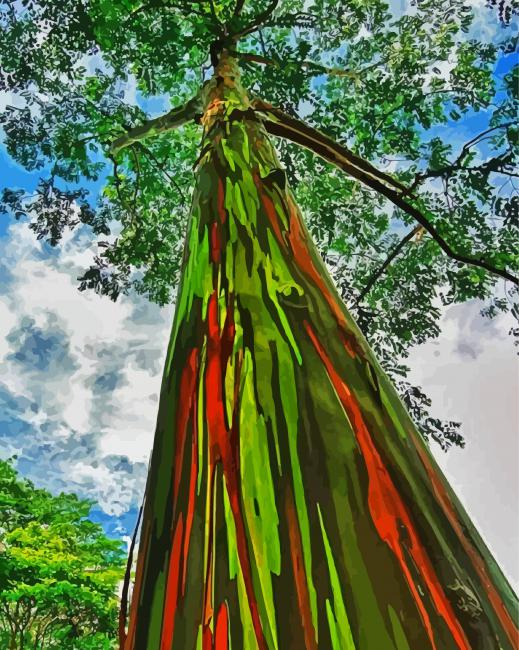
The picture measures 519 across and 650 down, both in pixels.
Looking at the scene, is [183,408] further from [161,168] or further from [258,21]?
[161,168]

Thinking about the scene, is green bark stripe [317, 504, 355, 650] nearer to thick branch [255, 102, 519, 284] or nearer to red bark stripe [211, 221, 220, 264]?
red bark stripe [211, 221, 220, 264]

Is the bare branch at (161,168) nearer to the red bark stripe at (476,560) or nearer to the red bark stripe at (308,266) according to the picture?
the red bark stripe at (308,266)

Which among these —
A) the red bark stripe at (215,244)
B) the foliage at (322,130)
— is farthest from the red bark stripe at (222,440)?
the foliage at (322,130)

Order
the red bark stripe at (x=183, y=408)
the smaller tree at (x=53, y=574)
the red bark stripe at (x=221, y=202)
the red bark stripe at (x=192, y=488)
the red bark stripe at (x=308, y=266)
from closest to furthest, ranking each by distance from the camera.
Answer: the red bark stripe at (x=192, y=488)
the red bark stripe at (x=183, y=408)
the red bark stripe at (x=308, y=266)
the red bark stripe at (x=221, y=202)
the smaller tree at (x=53, y=574)

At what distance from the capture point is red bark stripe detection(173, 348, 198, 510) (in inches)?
28.7

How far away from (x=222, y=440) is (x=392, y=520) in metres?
0.23

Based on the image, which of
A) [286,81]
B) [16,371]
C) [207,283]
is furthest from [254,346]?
[16,371]

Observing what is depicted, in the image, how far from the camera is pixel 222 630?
54cm

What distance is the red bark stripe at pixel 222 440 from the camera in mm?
555

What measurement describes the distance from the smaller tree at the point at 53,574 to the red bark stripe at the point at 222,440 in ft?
16.2

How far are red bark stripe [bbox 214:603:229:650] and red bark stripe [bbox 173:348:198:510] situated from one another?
159mm

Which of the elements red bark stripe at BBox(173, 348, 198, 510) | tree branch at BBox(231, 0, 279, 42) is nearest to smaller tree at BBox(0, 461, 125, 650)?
tree branch at BBox(231, 0, 279, 42)

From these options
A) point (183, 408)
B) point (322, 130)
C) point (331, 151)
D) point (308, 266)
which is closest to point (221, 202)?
point (308, 266)

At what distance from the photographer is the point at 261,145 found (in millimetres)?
1583
